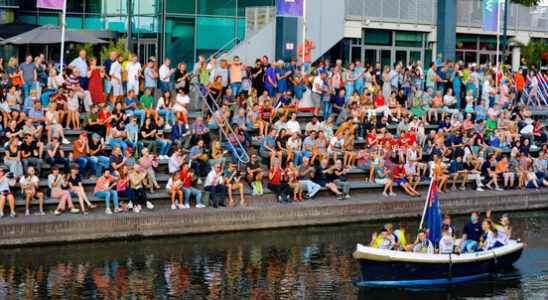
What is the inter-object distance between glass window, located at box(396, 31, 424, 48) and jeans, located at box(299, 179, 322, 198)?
21829 millimetres

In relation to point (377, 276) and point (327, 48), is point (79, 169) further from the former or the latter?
point (327, 48)

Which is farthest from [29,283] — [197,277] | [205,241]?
[205,241]

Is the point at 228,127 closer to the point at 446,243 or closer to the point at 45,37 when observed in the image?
the point at 45,37

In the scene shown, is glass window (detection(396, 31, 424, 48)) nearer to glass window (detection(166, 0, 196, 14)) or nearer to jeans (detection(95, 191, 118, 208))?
glass window (detection(166, 0, 196, 14))

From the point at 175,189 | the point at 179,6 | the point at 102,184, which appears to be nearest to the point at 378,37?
the point at 179,6

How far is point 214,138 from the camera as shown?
35.6m

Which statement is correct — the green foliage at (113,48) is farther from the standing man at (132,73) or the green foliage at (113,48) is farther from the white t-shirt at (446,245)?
the white t-shirt at (446,245)

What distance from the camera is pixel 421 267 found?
25.4 m

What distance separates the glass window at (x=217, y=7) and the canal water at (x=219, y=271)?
61.3ft

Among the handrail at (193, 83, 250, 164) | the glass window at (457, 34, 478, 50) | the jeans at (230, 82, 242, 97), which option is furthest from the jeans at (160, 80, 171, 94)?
the glass window at (457, 34, 478, 50)

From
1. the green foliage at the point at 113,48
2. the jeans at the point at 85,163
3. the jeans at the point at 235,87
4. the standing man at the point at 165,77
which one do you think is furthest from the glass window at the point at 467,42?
the jeans at the point at 85,163

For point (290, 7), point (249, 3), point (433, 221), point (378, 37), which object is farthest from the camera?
point (378, 37)

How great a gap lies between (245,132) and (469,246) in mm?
10255

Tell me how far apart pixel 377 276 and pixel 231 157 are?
10512 millimetres
